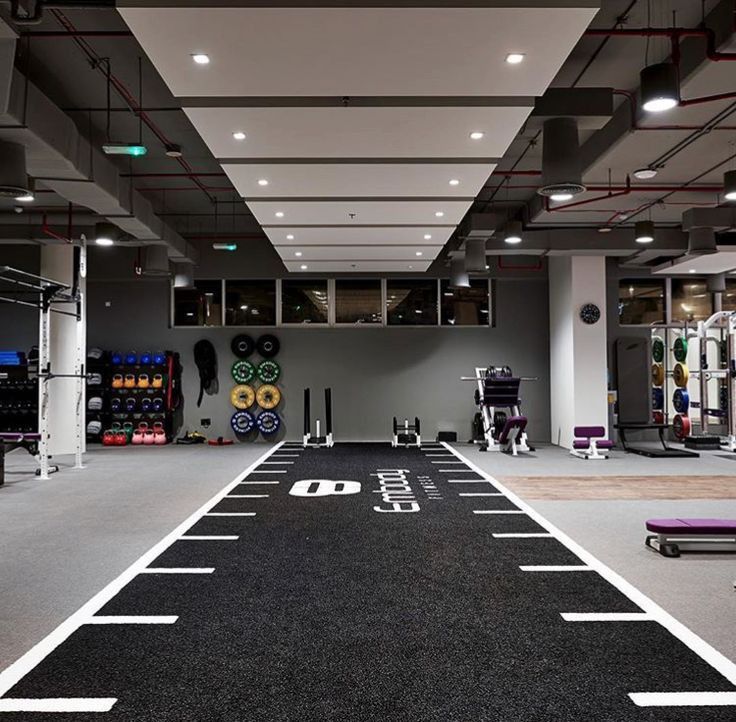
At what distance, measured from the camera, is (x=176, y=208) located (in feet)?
36.1

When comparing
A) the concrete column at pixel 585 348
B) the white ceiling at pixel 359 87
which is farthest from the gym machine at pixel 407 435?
the white ceiling at pixel 359 87

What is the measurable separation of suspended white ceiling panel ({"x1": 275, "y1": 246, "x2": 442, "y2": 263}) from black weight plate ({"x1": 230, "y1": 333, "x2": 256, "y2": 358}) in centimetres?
232

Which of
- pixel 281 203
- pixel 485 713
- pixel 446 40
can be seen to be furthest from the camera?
pixel 281 203

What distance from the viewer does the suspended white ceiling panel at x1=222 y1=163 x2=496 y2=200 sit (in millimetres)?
6215

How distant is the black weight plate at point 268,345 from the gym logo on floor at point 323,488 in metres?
5.18

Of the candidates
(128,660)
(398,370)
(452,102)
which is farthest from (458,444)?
(128,660)

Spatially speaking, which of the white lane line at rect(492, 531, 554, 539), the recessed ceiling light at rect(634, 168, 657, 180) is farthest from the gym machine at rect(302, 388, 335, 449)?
the white lane line at rect(492, 531, 554, 539)

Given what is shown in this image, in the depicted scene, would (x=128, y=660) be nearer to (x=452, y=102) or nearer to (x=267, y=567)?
(x=267, y=567)

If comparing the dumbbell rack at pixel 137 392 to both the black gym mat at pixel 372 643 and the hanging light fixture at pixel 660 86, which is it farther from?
the hanging light fixture at pixel 660 86

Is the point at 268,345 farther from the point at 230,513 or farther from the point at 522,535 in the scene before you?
the point at 522,535

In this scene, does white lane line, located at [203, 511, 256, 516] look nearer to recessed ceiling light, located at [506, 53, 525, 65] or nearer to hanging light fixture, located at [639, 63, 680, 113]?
recessed ceiling light, located at [506, 53, 525, 65]

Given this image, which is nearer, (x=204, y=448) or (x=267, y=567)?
(x=267, y=567)

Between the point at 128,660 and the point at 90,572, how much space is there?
1.45 meters

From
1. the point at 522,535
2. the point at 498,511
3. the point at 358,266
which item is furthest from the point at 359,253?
the point at 522,535
